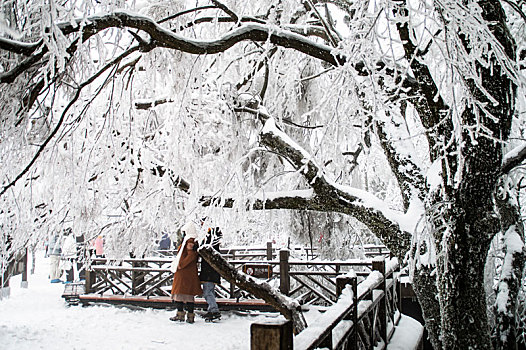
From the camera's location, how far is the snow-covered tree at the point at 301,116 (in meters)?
2.79

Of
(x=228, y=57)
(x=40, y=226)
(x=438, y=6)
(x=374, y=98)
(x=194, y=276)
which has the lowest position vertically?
(x=194, y=276)

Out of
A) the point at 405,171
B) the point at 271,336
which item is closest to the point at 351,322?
the point at 405,171

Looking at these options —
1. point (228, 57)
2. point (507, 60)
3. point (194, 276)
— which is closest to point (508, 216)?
point (507, 60)

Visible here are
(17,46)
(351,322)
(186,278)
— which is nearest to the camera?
(17,46)

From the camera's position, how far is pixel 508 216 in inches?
205

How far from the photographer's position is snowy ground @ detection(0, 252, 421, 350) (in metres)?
7.24

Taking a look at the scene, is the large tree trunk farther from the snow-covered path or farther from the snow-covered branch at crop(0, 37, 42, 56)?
the snow-covered path

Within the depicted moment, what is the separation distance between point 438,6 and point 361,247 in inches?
314

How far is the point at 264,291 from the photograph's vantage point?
19.7 feet

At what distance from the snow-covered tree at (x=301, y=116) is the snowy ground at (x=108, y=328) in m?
2.19

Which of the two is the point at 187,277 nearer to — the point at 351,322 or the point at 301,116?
the point at 301,116

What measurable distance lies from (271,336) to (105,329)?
7494 mm

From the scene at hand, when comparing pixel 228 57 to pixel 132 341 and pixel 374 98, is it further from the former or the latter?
pixel 132 341

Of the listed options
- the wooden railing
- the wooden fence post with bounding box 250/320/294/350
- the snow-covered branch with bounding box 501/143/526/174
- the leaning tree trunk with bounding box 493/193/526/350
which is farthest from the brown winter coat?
the wooden fence post with bounding box 250/320/294/350
